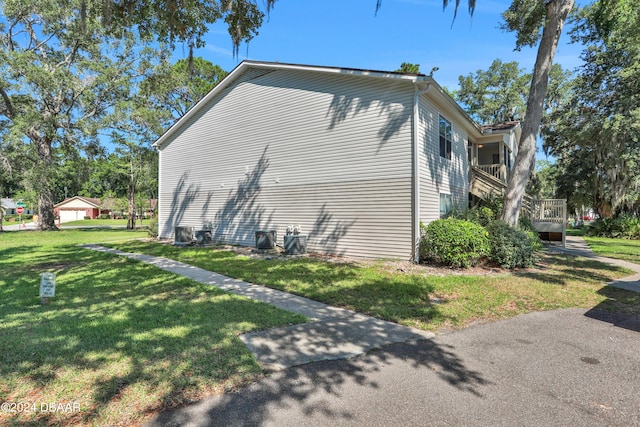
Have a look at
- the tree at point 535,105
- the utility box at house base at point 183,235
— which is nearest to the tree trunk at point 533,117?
the tree at point 535,105

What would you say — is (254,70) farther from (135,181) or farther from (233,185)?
(135,181)

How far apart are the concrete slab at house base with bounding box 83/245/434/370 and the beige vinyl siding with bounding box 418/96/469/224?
577cm

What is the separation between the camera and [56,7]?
68.7 ft

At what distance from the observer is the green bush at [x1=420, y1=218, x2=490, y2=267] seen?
8656 mm

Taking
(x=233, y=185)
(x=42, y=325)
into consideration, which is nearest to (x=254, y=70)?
(x=233, y=185)

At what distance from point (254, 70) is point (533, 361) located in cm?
1396

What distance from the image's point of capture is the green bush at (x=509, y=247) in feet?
28.8

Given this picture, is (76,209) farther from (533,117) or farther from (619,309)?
(619,309)

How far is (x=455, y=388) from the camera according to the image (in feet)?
9.96

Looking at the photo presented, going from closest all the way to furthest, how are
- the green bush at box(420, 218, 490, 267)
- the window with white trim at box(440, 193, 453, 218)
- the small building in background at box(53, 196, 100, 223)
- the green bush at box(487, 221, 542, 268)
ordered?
the green bush at box(420, 218, 490, 267) < the green bush at box(487, 221, 542, 268) < the window with white trim at box(440, 193, 453, 218) < the small building in background at box(53, 196, 100, 223)

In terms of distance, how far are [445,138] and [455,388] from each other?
35.2 feet

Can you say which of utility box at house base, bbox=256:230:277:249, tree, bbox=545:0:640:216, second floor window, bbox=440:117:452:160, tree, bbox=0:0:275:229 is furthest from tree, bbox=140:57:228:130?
tree, bbox=545:0:640:216

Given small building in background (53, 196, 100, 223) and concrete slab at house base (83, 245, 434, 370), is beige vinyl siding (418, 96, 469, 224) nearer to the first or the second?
concrete slab at house base (83, 245, 434, 370)

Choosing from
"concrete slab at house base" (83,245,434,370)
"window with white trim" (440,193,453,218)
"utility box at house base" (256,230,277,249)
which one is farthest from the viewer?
"utility box at house base" (256,230,277,249)
